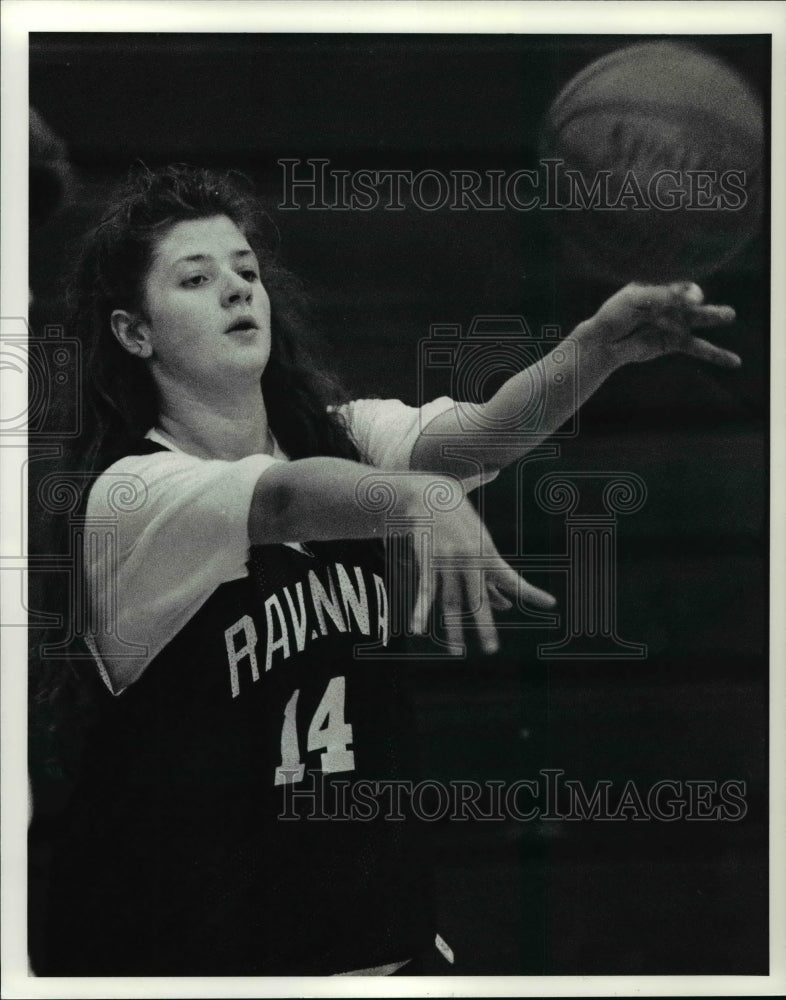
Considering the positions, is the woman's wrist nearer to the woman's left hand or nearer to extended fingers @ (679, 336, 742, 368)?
the woman's left hand

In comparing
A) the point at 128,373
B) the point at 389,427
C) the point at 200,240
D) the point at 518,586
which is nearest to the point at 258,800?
the point at 518,586

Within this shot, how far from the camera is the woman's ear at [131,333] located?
8.36 ft

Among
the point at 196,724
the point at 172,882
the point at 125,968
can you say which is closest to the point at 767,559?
the point at 196,724

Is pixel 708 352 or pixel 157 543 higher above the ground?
pixel 708 352

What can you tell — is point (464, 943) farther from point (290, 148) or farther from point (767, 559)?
point (290, 148)

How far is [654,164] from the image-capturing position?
101 inches

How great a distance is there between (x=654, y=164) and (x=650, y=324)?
1.19 ft

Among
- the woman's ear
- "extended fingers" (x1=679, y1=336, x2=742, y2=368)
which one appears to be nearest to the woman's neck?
the woman's ear

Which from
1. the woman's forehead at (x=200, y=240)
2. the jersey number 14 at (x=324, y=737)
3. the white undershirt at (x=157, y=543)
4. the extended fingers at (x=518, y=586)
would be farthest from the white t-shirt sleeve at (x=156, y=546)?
the extended fingers at (x=518, y=586)

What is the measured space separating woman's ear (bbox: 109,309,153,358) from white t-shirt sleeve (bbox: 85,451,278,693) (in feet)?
0.78

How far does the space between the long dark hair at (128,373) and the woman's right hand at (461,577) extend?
0.89 ft

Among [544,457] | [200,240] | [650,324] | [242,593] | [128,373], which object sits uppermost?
[200,240]

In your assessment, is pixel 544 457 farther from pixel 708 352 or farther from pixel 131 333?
pixel 131 333

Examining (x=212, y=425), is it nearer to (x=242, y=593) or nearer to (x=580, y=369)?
(x=242, y=593)
